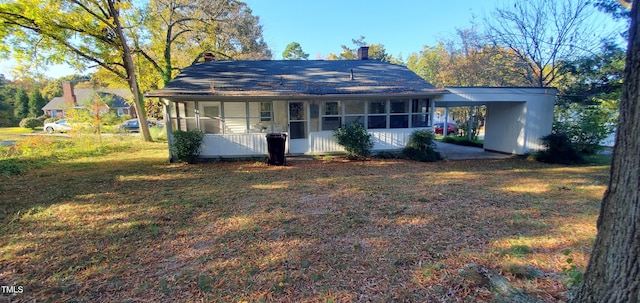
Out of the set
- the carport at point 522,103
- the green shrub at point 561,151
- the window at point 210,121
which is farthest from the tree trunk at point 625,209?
the window at point 210,121

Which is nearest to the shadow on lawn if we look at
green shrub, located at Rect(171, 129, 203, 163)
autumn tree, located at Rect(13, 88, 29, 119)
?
green shrub, located at Rect(171, 129, 203, 163)

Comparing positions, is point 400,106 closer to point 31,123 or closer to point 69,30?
point 69,30

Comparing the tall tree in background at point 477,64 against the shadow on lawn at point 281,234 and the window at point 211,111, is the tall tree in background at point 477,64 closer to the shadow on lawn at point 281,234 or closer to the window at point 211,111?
the shadow on lawn at point 281,234

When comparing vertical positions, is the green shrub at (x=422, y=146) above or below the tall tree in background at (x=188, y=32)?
below

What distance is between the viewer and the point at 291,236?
3.73 meters

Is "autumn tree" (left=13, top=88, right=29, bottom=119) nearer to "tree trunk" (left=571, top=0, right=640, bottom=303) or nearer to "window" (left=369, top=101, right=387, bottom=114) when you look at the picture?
"window" (left=369, top=101, right=387, bottom=114)

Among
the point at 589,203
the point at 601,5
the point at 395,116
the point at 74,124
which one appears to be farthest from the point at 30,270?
the point at 601,5

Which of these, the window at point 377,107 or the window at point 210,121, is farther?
the window at point 377,107

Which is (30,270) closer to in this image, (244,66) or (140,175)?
(140,175)

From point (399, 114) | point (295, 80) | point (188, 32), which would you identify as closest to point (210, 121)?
point (295, 80)

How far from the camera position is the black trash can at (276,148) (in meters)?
9.08

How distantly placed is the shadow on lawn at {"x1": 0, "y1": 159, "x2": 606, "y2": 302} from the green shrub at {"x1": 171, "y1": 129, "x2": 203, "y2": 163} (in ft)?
7.07

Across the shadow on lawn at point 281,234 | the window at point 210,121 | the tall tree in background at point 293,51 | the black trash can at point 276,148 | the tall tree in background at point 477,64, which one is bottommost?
the shadow on lawn at point 281,234

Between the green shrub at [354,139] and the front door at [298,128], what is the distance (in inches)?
54.5
